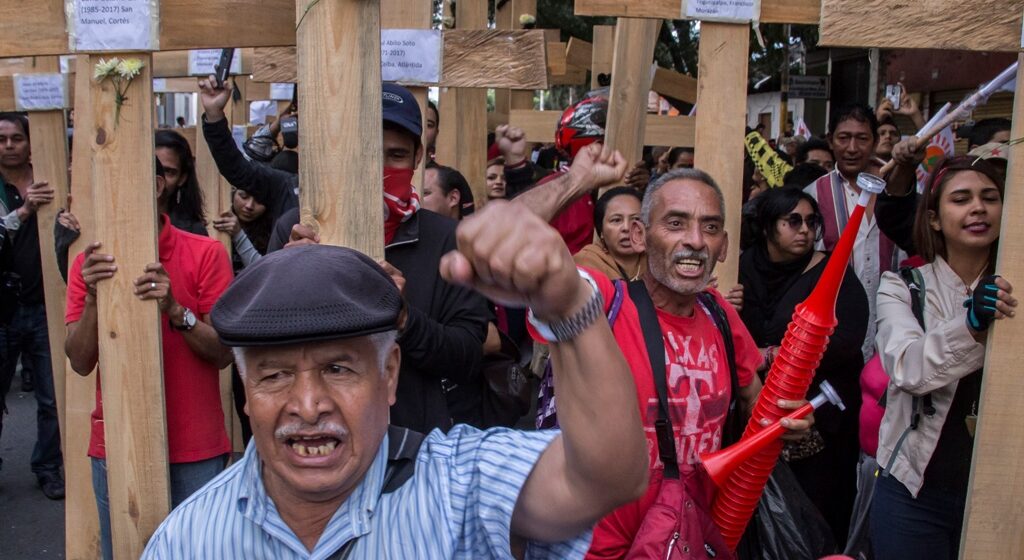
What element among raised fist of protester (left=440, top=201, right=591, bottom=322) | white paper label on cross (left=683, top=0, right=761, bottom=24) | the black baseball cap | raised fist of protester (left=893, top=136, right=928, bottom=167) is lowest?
raised fist of protester (left=440, top=201, right=591, bottom=322)

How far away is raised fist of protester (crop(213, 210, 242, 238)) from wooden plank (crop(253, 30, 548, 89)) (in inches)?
84.0

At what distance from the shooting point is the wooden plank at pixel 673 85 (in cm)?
793

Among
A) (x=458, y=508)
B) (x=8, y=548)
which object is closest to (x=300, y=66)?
(x=458, y=508)

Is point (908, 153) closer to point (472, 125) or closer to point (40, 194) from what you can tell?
point (472, 125)

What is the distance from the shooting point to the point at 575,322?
147 centimetres

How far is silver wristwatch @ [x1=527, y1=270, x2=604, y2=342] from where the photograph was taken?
1.46 meters

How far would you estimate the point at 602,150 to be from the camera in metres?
1.84

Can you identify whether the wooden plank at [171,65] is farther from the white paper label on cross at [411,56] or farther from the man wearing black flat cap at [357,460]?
the man wearing black flat cap at [357,460]

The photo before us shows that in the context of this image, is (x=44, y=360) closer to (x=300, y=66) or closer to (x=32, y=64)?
(x=32, y=64)

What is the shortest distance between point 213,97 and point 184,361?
4.26ft

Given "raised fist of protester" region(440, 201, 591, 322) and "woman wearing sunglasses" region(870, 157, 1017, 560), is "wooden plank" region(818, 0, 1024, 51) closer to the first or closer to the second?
"woman wearing sunglasses" region(870, 157, 1017, 560)

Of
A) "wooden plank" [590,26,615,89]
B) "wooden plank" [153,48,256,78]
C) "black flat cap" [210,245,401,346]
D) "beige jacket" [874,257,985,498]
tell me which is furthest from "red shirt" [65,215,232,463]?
"wooden plank" [590,26,615,89]

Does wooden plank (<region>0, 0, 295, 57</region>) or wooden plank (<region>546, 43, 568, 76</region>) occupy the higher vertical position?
wooden plank (<region>546, 43, 568, 76</region>)

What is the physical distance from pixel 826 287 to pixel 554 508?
1.59 metres
